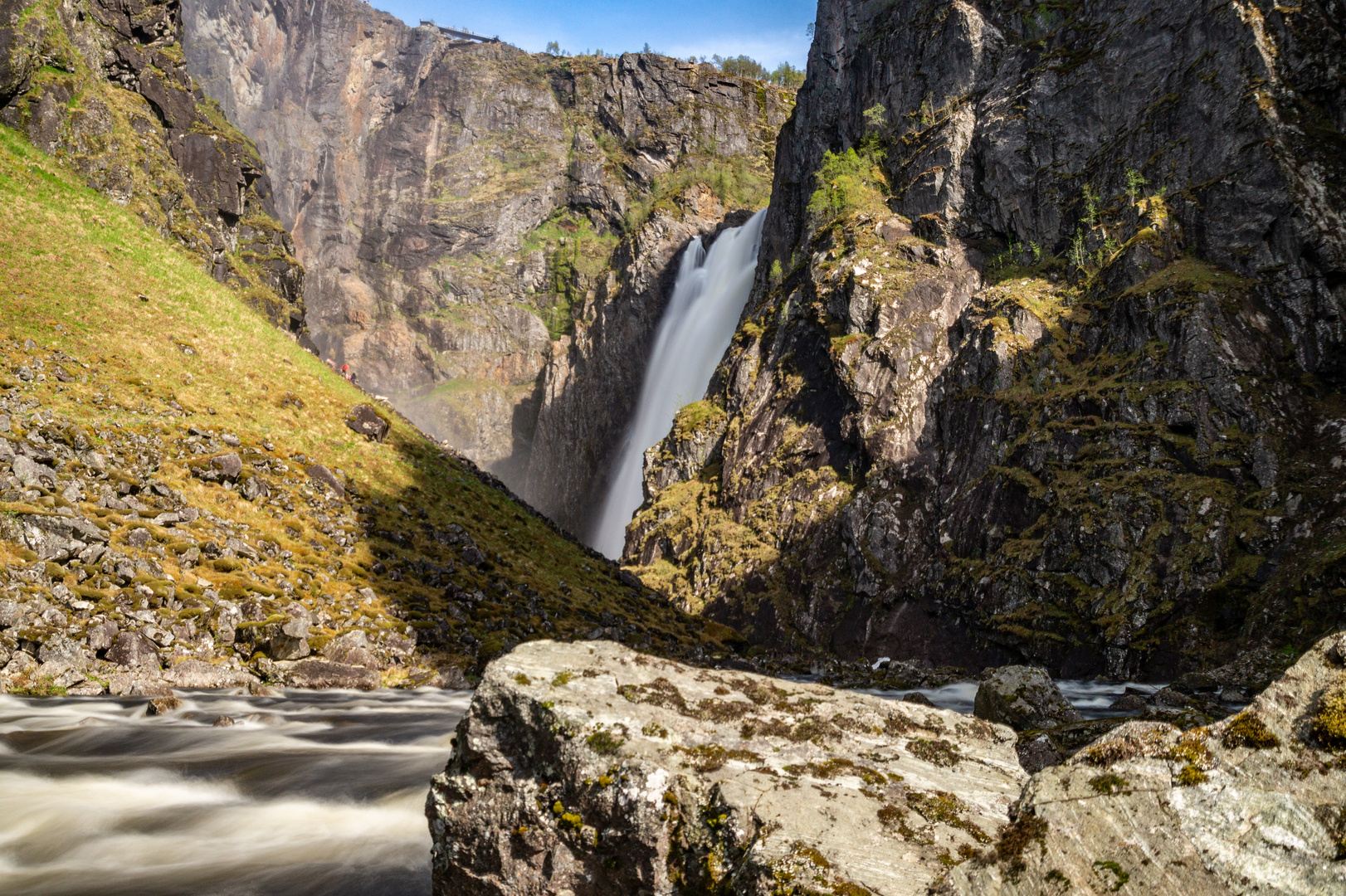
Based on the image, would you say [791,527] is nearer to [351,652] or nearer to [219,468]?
[351,652]

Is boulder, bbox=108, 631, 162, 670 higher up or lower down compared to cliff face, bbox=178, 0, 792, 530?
lower down

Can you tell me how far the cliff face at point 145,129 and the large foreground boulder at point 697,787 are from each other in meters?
57.7

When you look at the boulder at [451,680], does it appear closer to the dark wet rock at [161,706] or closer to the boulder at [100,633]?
the dark wet rock at [161,706]

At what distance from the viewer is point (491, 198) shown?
154m

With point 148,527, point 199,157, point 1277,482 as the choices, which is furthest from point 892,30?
point 148,527

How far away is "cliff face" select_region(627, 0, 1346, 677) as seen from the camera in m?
34.2

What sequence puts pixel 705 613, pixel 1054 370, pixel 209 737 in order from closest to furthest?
pixel 209 737 < pixel 1054 370 < pixel 705 613

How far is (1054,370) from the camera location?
45.4 m

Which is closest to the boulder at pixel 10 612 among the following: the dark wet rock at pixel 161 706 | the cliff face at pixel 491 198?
the dark wet rock at pixel 161 706

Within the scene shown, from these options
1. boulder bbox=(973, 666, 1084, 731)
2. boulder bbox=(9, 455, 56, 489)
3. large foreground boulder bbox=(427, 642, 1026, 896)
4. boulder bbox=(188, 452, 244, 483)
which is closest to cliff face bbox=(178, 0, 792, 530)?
boulder bbox=(188, 452, 244, 483)

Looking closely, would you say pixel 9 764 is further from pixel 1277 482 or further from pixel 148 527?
pixel 1277 482

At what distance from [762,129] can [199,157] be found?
4033 inches

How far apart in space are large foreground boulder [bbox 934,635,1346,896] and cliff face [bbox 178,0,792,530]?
356 feet

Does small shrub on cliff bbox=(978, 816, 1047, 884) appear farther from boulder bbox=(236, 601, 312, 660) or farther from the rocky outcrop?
boulder bbox=(236, 601, 312, 660)
